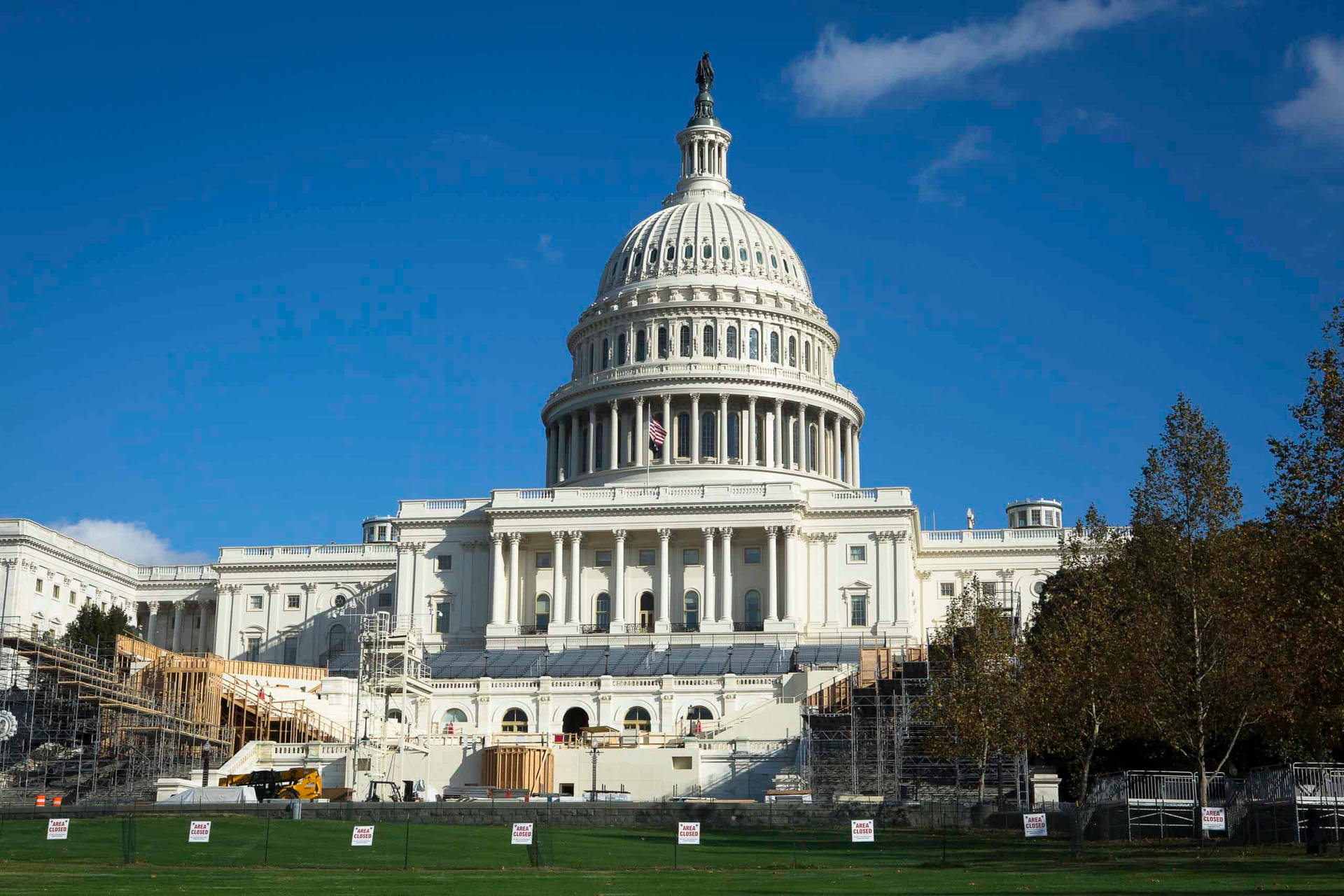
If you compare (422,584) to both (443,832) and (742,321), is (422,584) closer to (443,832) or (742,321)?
(742,321)

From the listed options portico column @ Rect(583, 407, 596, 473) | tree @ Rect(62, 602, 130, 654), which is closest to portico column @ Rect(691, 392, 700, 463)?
portico column @ Rect(583, 407, 596, 473)

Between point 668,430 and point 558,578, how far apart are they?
2053 centimetres

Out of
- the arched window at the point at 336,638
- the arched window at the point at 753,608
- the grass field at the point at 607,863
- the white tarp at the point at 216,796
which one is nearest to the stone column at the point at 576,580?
the arched window at the point at 753,608

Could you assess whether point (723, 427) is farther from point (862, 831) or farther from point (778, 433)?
point (862, 831)

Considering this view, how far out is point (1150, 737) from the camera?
5406cm

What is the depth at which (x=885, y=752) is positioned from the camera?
72375 mm

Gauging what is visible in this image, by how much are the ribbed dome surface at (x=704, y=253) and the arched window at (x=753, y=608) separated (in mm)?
34488

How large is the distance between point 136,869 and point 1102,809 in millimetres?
26718

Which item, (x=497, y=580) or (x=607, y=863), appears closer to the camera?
(x=607, y=863)

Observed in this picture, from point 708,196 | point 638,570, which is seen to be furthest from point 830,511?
point 708,196

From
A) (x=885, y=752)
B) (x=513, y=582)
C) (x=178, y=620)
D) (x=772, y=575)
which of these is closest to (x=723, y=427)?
(x=772, y=575)

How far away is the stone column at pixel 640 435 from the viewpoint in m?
131

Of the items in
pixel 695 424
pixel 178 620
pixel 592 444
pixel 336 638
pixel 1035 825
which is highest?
pixel 695 424

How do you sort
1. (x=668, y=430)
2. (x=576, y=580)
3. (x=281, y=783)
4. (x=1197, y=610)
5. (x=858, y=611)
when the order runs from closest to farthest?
1. (x=1197, y=610)
2. (x=281, y=783)
3. (x=858, y=611)
4. (x=576, y=580)
5. (x=668, y=430)
